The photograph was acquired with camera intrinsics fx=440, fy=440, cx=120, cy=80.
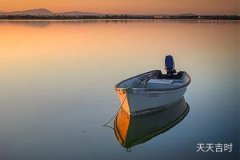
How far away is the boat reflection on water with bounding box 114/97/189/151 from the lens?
3.29m

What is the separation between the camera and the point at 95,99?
4.22 meters

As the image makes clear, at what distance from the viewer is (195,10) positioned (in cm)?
424

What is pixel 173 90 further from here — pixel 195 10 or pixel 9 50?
pixel 9 50

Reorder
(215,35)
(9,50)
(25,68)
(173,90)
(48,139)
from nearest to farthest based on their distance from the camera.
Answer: (48,139) < (173,90) < (25,68) < (9,50) < (215,35)

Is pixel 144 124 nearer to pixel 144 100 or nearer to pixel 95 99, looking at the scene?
pixel 144 100

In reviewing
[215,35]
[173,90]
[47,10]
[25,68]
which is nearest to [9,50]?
[25,68]

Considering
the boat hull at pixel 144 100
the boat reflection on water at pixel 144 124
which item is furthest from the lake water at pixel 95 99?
the boat hull at pixel 144 100

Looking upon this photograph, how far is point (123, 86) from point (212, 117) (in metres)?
0.80

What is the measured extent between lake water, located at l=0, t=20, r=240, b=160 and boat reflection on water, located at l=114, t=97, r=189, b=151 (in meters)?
0.07

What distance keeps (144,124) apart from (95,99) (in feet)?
2.77

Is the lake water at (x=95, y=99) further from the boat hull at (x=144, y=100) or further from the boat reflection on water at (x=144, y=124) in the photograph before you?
the boat hull at (x=144, y=100)

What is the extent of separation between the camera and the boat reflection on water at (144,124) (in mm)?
3291

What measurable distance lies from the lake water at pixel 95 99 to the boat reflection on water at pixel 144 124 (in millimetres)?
66

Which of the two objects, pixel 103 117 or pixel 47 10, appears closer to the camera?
pixel 103 117
